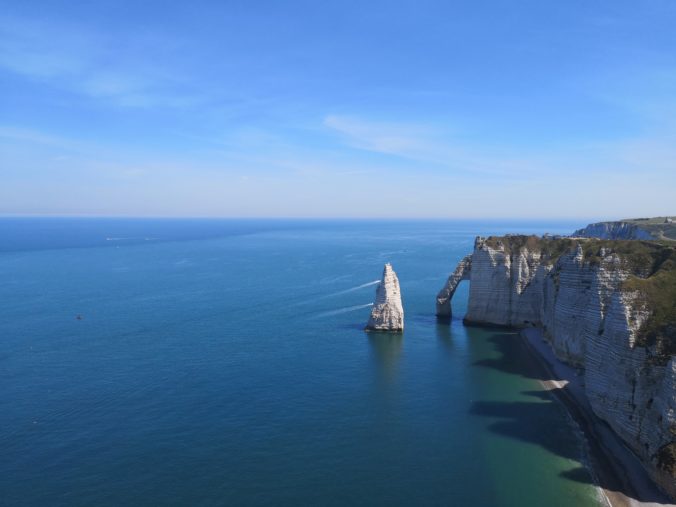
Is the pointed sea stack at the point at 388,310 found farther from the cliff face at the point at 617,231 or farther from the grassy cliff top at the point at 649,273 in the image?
the cliff face at the point at 617,231

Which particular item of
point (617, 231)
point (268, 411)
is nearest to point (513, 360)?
point (268, 411)

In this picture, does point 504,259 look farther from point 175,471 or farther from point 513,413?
point 175,471

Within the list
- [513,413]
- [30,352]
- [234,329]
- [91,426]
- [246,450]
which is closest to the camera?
[246,450]

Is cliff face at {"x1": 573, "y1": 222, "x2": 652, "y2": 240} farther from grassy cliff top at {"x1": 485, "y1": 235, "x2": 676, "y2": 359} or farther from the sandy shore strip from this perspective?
the sandy shore strip

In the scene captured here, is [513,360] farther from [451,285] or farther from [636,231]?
[636,231]

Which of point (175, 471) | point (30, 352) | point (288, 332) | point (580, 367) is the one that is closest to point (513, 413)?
point (580, 367)

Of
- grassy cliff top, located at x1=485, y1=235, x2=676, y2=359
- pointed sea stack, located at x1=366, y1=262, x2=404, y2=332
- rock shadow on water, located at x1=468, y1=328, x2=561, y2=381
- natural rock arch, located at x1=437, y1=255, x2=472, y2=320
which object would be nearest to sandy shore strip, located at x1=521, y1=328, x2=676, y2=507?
rock shadow on water, located at x1=468, y1=328, x2=561, y2=381
